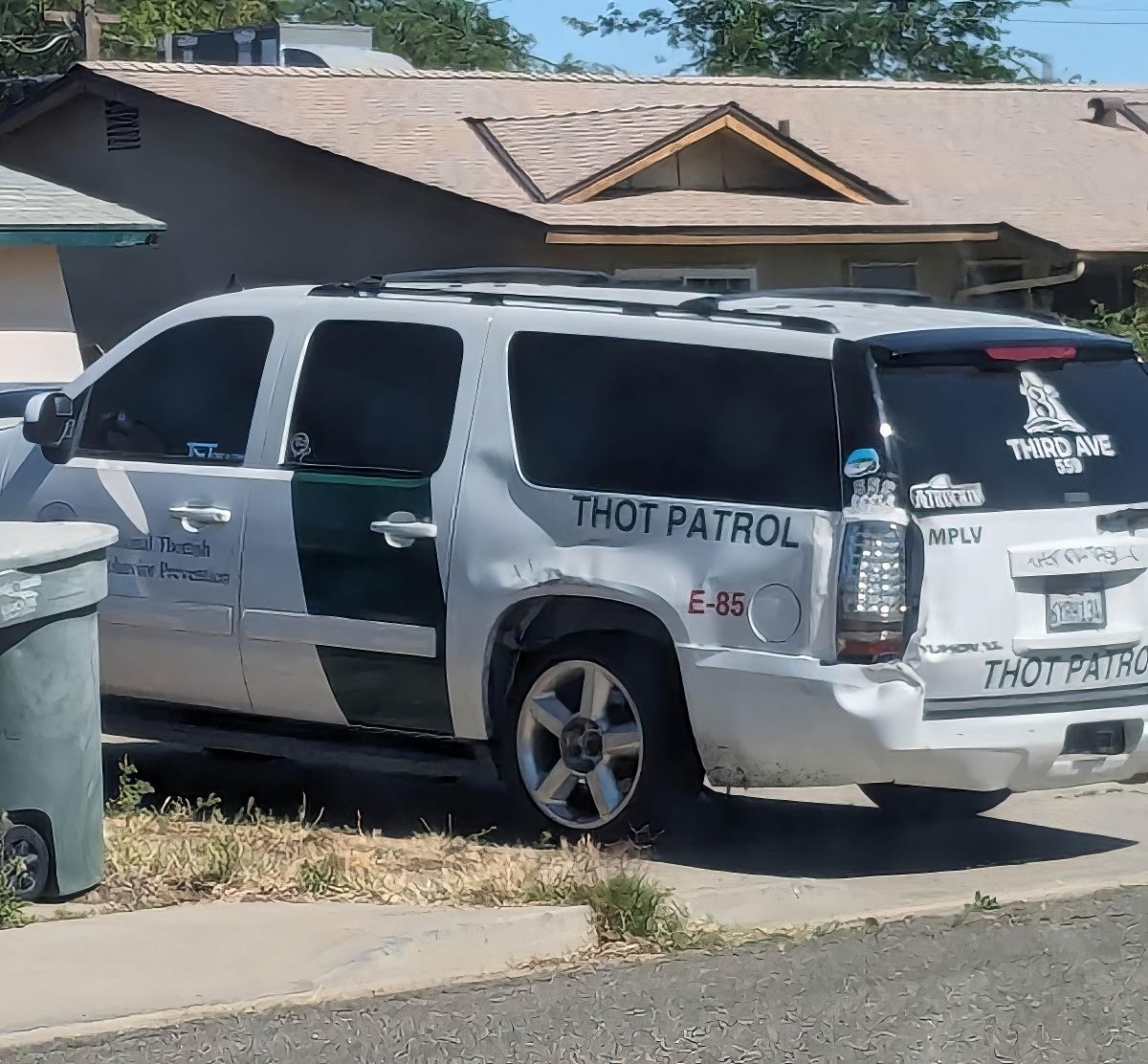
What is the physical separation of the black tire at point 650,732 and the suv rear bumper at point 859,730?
113 mm

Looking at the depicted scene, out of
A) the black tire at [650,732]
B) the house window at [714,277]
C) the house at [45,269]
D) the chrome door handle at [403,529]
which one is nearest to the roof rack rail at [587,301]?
the chrome door handle at [403,529]

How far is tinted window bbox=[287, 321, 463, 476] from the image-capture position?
24.8 ft

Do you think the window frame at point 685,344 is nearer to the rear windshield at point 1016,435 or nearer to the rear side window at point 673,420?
the rear side window at point 673,420

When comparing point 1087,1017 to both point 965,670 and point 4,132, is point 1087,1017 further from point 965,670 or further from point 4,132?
point 4,132

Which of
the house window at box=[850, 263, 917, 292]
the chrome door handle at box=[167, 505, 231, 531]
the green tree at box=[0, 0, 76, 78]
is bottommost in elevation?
the chrome door handle at box=[167, 505, 231, 531]

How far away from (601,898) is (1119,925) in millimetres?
1613

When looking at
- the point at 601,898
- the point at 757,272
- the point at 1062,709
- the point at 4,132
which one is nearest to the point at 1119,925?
the point at 1062,709

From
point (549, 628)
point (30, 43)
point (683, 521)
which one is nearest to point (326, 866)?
point (549, 628)

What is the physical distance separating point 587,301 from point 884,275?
49.8 ft

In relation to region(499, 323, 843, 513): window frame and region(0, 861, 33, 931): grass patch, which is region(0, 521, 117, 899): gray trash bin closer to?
region(0, 861, 33, 931): grass patch

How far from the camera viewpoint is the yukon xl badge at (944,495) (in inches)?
263

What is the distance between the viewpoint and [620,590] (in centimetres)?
705

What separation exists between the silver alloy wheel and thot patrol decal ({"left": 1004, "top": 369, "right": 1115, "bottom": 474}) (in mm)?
1586

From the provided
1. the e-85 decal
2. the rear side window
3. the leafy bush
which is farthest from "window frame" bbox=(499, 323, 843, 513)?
the leafy bush
